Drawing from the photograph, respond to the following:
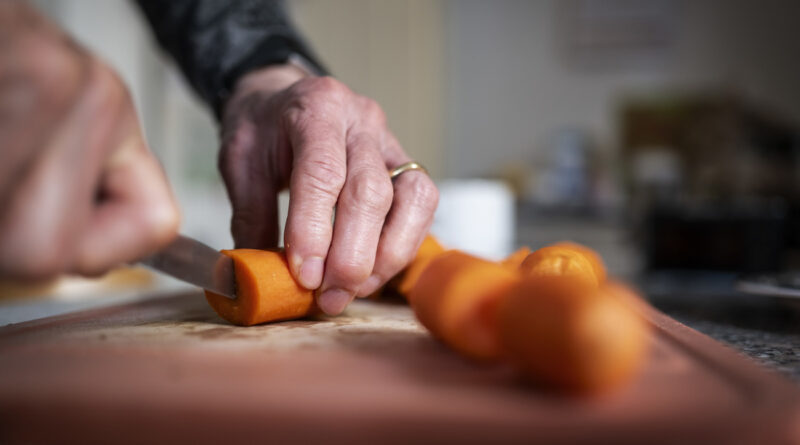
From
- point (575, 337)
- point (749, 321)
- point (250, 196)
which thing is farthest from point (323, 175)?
point (749, 321)

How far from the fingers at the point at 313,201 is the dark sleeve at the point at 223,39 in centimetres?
41

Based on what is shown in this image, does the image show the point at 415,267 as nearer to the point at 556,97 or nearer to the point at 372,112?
the point at 372,112

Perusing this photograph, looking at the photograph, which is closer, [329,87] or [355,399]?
[355,399]

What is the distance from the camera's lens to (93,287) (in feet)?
7.25

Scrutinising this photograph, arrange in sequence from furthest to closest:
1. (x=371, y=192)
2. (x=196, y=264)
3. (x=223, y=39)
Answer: (x=223, y=39), (x=371, y=192), (x=196, y=264)

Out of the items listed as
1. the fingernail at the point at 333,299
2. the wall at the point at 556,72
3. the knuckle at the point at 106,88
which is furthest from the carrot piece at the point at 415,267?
the wall at the point at 556,72

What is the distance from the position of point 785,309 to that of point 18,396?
124cm

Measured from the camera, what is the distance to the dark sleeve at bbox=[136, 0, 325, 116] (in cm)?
120

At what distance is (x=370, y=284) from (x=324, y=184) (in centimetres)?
17

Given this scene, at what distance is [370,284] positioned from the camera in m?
0.88

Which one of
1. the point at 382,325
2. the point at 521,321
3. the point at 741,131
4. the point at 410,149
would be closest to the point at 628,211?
the point at 741,131

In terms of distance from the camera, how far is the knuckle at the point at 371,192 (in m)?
0.84

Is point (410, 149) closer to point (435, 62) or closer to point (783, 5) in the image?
point (435, 62)

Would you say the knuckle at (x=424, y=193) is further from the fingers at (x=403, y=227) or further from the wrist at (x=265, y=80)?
the wrist at (x=265, y=80)
